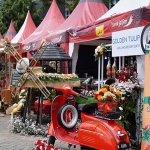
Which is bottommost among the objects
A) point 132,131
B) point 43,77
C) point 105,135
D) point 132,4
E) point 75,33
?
point 132,131

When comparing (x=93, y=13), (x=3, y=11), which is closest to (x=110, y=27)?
(x=93, y=13)

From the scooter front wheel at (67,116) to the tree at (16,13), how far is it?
70.1ft

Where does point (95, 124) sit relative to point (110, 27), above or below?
below

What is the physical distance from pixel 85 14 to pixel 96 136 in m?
8.97

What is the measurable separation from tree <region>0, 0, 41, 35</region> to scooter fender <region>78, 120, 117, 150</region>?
2223 cm

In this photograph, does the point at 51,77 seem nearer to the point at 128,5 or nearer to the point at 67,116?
the point at 67,116

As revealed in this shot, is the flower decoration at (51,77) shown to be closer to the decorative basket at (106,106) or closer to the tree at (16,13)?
the decorative basket at (106,106)

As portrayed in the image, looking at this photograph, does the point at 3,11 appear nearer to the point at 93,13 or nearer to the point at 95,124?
the point at 93,13

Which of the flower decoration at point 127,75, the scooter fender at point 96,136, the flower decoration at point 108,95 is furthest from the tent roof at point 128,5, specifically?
the scooter fender at point 96,136

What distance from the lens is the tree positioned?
26.1 metres

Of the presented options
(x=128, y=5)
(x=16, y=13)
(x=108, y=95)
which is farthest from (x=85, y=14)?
(x=16, y=13)

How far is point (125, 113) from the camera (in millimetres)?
5801

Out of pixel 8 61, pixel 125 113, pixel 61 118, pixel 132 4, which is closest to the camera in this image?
pixel 61 118

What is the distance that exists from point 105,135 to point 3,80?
1004cm
